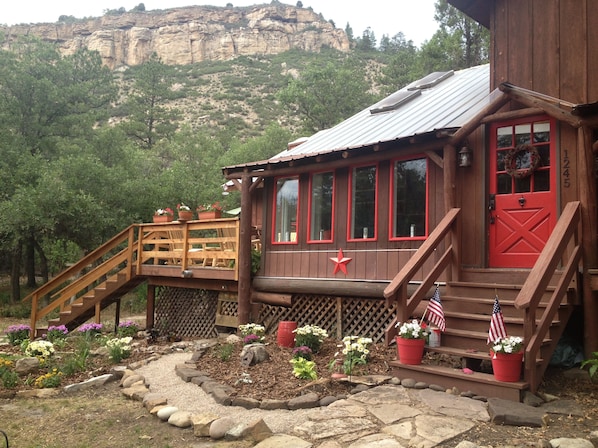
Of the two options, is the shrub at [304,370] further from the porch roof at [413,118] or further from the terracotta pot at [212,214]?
the terracotta pot at [212,214]

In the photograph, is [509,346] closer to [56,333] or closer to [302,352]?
[302,352]

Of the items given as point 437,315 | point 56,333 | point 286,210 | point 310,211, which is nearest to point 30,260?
point 56,333

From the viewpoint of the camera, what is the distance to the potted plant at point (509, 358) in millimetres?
5086

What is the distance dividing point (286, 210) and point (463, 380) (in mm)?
5743

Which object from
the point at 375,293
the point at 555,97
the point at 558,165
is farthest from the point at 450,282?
the point at 555,97

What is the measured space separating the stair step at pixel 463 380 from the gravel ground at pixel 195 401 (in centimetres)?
144

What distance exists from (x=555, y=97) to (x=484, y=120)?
0.95 meters

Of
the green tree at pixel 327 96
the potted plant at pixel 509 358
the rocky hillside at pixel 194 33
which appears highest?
the rocky hillside at pixel 194 33

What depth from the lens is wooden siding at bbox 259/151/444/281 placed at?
Answer: 27.2ft

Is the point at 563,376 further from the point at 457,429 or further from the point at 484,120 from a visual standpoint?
the point at 484,120

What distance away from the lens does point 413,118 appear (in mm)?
9469

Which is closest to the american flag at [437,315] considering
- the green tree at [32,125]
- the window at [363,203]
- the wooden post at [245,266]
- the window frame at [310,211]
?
the window at [363,203]

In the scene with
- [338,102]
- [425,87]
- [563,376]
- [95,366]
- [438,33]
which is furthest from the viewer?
[338,102]

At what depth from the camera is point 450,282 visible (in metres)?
7.36
